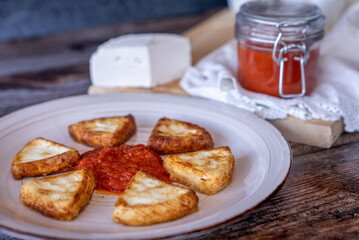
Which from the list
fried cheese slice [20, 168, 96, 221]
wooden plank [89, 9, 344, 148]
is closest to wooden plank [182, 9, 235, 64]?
wooden plank [89, 9, 344, 148]

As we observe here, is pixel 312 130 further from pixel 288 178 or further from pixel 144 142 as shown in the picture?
pixel 144 142

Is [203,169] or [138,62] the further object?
[138,62]

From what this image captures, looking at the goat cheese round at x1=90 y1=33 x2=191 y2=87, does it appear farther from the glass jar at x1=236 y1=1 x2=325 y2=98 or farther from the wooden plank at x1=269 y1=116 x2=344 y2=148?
the wooden plank at x1=269 y1=116 x2=344 y2=148

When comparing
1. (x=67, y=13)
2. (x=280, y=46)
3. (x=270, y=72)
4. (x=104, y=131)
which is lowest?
(x=67, y=13)

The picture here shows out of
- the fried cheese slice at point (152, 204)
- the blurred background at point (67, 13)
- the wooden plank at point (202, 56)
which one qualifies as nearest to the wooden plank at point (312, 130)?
the wooden plank at point (202, 56)

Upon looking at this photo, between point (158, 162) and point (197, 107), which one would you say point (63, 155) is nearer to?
point (158, 162)

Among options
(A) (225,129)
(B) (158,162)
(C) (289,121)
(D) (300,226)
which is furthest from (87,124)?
(D) (300,226)

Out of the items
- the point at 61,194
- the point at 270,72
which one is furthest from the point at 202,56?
the point at 61,194
